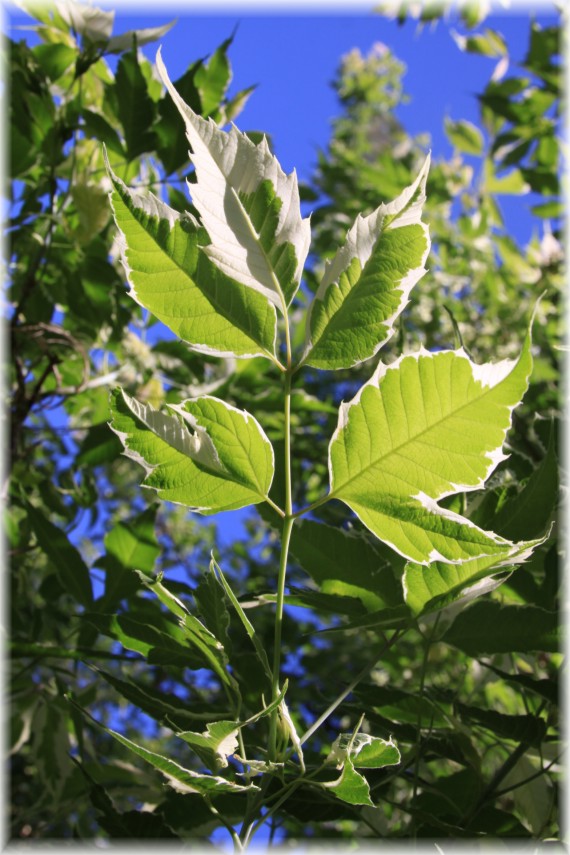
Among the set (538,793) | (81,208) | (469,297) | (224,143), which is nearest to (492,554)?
(224,143)

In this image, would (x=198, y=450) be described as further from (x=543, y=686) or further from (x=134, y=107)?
(x=134, y=107)

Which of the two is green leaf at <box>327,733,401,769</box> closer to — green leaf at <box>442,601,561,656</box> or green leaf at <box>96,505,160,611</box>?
green leaf at <box>442,601,561,656</box>

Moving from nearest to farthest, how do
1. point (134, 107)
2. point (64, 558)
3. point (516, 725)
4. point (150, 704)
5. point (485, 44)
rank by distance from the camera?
1. point (150, 704)
2. point (516, 725)
3. point (64, 558)
4. point (134, 107)
5. point (485, 44)

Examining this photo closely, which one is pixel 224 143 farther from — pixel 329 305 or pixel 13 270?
pixel 13 270

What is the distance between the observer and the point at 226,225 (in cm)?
51

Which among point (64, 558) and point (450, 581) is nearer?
point (450, 581)

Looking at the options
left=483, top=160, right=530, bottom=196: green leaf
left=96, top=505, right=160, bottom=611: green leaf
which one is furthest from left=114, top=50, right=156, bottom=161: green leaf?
left=483, top=160, right=530, bottom=196: green leaf

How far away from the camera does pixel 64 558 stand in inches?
35.6

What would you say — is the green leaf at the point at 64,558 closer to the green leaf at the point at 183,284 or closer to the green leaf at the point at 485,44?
the green leaf at the point at 183,284

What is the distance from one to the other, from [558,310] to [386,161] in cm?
75

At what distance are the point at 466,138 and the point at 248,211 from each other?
235 centimetres

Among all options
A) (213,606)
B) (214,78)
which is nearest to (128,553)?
(213,606)

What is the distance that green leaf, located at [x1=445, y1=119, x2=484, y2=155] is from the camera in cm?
263

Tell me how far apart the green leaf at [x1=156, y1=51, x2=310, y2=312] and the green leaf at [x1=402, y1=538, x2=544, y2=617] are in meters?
0.19
